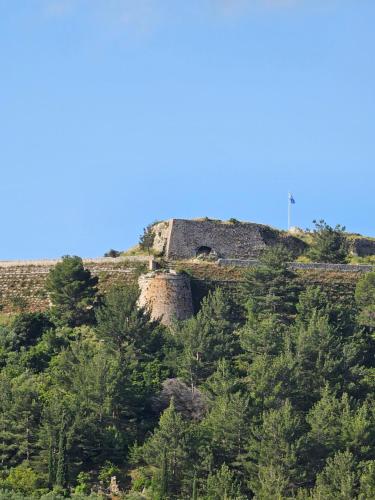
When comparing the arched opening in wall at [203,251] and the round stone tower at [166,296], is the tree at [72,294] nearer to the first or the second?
the round stone tower at [166,296]

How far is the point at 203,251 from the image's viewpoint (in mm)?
82625

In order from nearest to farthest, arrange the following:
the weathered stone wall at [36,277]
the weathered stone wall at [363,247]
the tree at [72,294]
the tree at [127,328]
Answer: the tree at [127,328]
the tree at [72,294]
the weathered stone wall at [36,277]
the weathered stone wall at [363,247]

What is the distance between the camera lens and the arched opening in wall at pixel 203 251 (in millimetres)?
81925

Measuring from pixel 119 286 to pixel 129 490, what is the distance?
2082 centimetres

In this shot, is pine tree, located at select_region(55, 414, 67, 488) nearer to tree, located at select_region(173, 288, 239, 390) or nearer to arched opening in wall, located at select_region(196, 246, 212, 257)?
tree, located at select_region(173, 288, 239, 390)

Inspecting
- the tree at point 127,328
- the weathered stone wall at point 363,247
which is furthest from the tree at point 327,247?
the tree at point 127,328

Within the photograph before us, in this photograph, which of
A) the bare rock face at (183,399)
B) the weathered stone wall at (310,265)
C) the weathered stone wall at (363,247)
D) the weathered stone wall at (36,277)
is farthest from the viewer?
the weathered stone wall at (363,247)

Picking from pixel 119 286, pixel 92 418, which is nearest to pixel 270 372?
pixel 92 418

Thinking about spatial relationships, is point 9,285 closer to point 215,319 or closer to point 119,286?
point 119,286

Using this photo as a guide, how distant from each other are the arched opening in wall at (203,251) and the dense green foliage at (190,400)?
8148 millimetres

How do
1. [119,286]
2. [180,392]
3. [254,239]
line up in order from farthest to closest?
[254,239], [119,286], [180,392]

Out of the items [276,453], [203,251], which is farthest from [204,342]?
[203,251]

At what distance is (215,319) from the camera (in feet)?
234

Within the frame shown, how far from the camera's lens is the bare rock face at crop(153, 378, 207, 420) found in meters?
63.7
